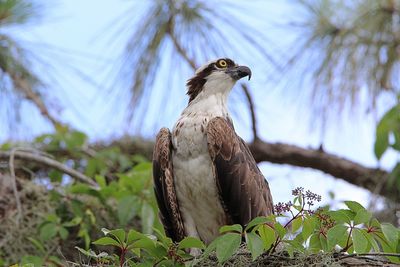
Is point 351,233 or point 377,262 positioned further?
point 377,262

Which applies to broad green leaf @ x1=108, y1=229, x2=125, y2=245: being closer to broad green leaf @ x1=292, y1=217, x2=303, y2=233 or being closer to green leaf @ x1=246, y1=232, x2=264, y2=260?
green leaf @ x1=246, y1=232, x2=264, y2=260

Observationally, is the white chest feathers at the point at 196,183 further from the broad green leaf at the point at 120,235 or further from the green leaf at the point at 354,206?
the green leaf at the point at 354,206

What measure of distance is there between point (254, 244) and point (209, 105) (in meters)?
1.82

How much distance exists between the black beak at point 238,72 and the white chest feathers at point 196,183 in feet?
1.91

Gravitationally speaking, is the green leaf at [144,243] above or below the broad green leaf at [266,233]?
above

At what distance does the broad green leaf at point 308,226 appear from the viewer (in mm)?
4191

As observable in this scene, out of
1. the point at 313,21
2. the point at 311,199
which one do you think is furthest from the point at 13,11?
the point at 311,199

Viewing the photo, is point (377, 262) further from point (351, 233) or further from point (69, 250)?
point (69, 250)

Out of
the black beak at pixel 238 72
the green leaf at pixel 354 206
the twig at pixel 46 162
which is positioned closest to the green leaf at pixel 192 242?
the green leaf at pixel 354 206

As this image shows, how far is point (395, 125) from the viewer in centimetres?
612

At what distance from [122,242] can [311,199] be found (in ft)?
3.11

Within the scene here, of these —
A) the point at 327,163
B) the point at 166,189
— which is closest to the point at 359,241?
the point at 166,189

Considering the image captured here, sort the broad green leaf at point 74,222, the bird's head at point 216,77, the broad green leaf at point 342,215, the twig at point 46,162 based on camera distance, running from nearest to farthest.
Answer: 1. the broad green leaf at point 342,215
2. the bird's head at point 216,77
3. the broad green leaf at point 74,222
4. the twig at point 46,162

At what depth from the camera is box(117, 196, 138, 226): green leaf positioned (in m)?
6.52
